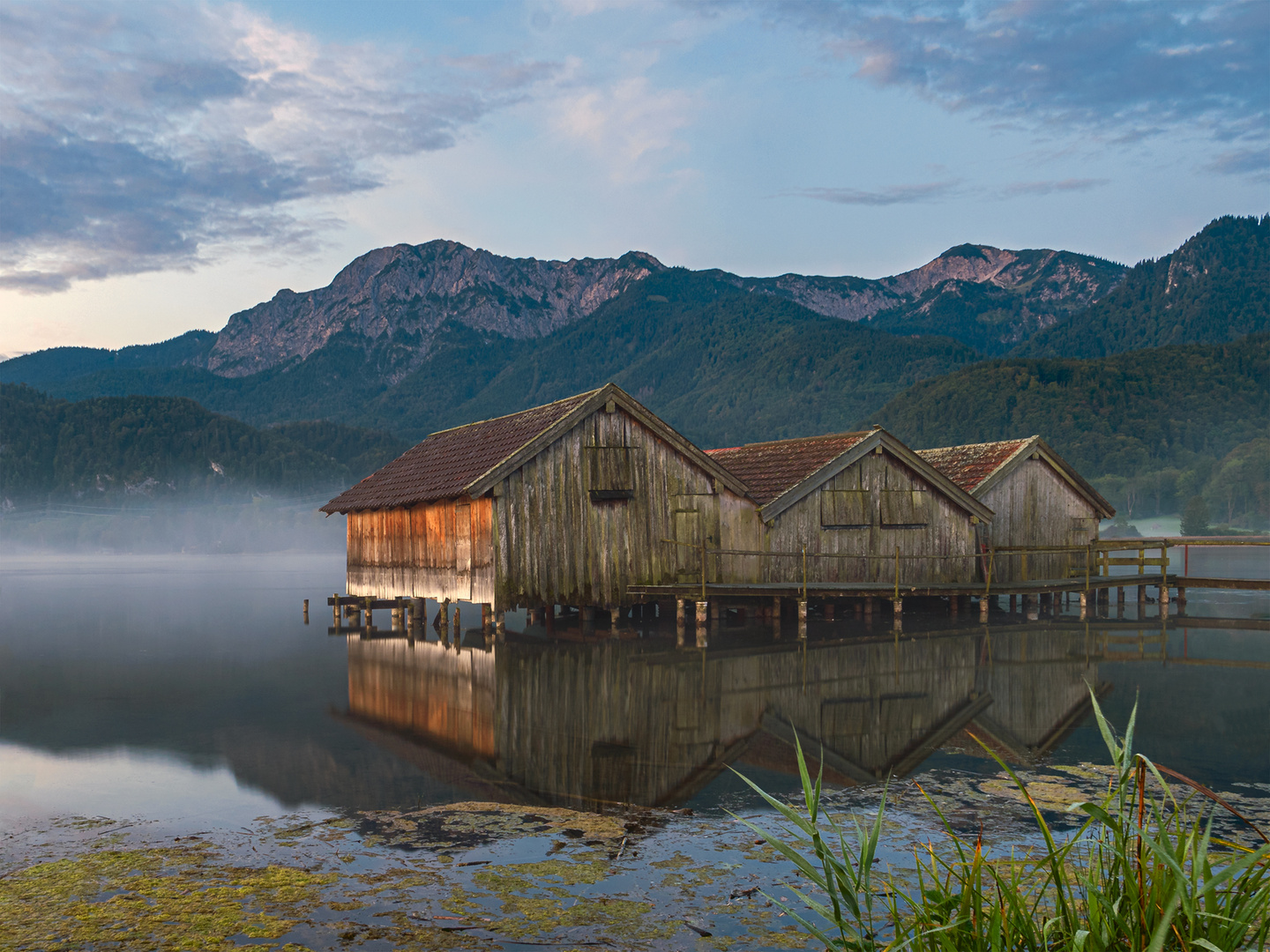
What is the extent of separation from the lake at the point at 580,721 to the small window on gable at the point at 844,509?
3.27 m

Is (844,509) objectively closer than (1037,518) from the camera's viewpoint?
Yes

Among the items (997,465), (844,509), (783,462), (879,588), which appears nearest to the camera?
(879,588)

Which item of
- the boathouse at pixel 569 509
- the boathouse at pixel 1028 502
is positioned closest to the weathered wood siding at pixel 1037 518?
the boathouse at pixel 1028 502

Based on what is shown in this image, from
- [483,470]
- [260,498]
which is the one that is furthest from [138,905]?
[260,498]

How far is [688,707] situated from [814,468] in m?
16.1

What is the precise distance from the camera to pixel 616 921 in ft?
26.6

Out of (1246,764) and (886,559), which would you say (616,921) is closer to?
(1246,764)

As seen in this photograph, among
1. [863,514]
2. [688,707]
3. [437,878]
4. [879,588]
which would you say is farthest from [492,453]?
[437,878]

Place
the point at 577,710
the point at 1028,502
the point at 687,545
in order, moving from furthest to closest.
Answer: the point at 1028,502, the point at 687,545, the point at 577,710

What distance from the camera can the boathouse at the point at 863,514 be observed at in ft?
108

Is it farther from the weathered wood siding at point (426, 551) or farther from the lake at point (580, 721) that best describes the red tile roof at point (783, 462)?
the weathered wood siding at point (426, 551)

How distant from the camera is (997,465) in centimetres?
3781

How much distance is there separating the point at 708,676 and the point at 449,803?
1120 cm

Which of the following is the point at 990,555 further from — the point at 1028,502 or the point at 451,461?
the point at 451,461
